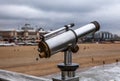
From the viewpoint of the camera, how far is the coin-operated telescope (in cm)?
201

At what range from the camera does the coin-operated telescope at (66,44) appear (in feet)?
6.59

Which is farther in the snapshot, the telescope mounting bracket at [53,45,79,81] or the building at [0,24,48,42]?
the building at [0,24,48,42]

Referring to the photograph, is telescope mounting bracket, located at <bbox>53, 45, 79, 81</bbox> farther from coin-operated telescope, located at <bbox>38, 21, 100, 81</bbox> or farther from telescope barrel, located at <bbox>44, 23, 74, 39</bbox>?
telescope barrel, located at <bbox>44, 23, 74, 39</bbox>

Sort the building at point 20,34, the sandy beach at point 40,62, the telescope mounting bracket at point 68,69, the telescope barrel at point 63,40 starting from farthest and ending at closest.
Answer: the building at point 20,34, the sandy beach at point 40,62, the telescope mounting bracket at point 68,69, the telescope barrel at point 63,40

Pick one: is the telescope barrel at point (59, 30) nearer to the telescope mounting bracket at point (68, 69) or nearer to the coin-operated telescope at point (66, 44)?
the coin-operated telescope at point (66, 44)

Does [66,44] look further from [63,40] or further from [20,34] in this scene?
[20,34]

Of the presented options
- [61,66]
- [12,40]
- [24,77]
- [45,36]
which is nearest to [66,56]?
[61,66]

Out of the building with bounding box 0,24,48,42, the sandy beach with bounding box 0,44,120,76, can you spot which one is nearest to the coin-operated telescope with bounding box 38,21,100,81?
the sandy beach with bounding box 0,44,120,76

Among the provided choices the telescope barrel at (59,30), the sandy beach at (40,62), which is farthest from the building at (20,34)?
the telescope barrel at (59,30)

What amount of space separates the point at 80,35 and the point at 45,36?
0.88ft

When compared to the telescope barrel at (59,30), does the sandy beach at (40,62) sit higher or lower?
lower

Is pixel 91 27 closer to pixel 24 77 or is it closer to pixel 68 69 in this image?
pixel 68 69

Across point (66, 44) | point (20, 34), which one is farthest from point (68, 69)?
point (20, 34)

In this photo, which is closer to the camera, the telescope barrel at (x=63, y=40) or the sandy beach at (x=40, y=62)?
the telescope barrel at (x=63, y=40)
